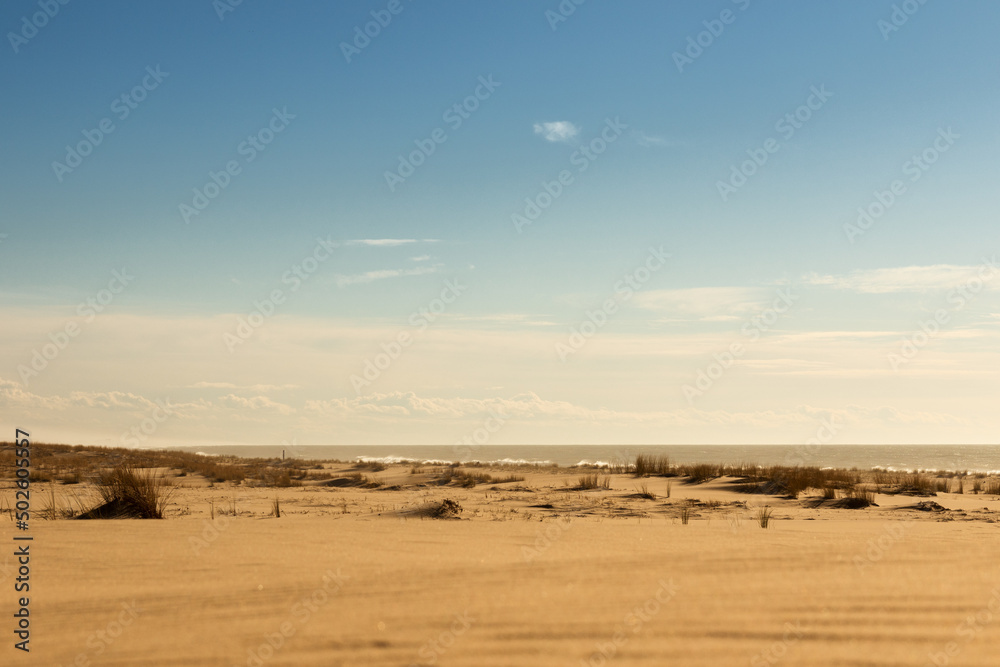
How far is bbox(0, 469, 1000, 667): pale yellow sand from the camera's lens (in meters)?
3.31

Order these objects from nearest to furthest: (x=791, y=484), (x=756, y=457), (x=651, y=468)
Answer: (x=791, y=484), (x=651, y=468), (x=756, y=457)

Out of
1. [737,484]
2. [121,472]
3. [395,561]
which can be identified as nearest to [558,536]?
[395,561]

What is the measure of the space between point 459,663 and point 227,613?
157 centimetres

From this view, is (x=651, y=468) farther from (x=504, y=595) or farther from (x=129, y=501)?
(x=504, y=595)

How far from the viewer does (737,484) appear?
1695 centimetres

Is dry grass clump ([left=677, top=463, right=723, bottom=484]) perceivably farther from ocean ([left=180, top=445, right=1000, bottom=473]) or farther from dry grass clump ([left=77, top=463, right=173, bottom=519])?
ocean ([left=180, top=445, right=1000, bottom=473])

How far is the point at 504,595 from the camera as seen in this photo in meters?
4.25

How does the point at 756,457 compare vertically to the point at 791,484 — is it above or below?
below

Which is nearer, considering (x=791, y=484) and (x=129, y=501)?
(x=129, y=501)

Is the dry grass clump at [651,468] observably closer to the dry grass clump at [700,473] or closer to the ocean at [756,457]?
the dry grass clump at [700,473]

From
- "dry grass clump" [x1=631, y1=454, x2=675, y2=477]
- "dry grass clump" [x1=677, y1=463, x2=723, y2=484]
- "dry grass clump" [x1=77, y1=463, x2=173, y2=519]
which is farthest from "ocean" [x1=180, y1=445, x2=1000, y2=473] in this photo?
"dry grass clump" [x1=77, y1=463, x2=173, y2=519]

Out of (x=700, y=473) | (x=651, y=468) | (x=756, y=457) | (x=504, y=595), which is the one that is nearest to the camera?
(x=504, y=595)

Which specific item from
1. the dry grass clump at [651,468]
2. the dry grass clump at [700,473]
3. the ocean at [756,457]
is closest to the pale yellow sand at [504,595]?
the dry grass clump at [700,473]

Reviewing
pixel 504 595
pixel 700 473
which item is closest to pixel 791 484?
pixel 700 473
